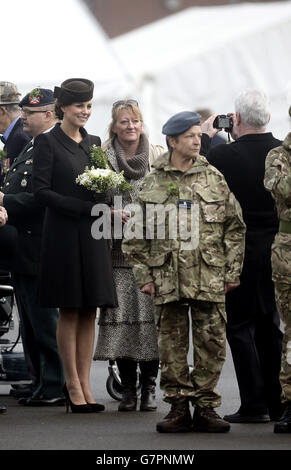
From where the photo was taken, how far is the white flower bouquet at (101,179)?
9.66 metres

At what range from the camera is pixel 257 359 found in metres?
9.40

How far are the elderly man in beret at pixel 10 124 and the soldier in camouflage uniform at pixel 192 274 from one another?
2519mm

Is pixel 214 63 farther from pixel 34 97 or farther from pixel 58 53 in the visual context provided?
pixel 34 97

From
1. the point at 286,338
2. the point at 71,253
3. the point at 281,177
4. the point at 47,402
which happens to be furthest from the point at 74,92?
the point at 286,338

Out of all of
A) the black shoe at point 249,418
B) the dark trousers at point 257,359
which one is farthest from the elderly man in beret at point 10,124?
the black shoe at point 249,418

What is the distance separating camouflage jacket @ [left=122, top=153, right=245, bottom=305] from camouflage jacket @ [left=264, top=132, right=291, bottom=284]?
253 mm

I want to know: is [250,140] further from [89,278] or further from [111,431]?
[111,431]

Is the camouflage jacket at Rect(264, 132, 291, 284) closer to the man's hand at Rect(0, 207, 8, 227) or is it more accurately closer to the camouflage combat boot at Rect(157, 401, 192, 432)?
the camouflage combat boot at Rect(157, 401, 192, 432)

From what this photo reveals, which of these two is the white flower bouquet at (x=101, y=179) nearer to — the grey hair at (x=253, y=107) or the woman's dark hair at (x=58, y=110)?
the woman's dark hair at (x=58, y=110)

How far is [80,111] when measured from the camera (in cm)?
991

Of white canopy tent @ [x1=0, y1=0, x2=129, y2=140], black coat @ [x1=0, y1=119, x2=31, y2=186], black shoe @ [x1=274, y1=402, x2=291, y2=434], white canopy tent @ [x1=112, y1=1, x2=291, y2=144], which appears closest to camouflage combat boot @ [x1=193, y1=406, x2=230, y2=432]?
black shoe @ [x1=274, y1=402, x2=291, y2=434]

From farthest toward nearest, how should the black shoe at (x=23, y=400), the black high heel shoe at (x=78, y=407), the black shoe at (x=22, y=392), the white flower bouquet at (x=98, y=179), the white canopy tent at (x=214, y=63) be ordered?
1. the white canopy tent at (x=214, y=63)
2. the black shoe at (x=22, y=392)
3. the black shoe at (x=23, y=400)
4. the black high heel shoe at (x=78, y=407)
5. the white flower bouquet at (x=98, y=179)

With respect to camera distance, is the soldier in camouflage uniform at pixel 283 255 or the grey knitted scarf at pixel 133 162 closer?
the soldier in camouflage uniform at pixel 283 255

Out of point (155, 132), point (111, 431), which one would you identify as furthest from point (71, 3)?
point (111, 431)
